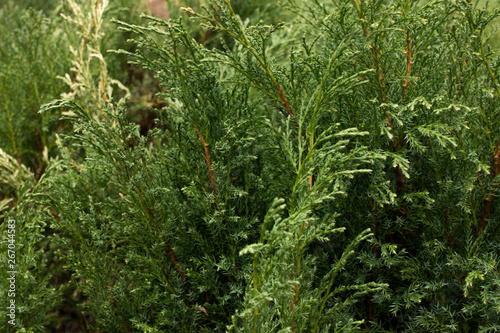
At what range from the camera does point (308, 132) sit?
1470mm

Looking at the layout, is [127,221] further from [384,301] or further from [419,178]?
[419,178]

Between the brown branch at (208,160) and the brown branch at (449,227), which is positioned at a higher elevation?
the brown branch at (208,160)

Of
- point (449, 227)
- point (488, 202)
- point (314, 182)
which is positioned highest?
point (314, 182)

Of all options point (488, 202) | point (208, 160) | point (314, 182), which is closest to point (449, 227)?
point (488, 202)

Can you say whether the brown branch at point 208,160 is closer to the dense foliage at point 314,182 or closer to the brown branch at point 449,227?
the dense foliage at point 314,182

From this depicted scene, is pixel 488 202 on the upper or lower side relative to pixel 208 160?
lower

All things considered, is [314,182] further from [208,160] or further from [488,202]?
[488,202]

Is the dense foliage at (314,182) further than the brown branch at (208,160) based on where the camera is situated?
No

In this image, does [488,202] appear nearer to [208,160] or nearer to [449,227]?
[449,227]

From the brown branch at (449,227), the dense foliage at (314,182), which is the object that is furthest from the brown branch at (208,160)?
the brown branch at (449,227)

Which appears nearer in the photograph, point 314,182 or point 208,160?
point 314,182

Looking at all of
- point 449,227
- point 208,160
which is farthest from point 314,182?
point 449,227

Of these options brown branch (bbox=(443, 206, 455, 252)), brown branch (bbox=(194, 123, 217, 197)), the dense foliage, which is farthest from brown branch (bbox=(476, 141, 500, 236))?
brown branch (bbox=(194, 123, 217, 197))

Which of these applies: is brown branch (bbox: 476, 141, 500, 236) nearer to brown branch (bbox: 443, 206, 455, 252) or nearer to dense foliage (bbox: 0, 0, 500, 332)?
dense foliage (bbox: 0, 0, 500, 332)
